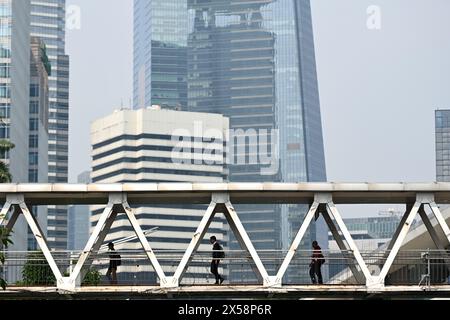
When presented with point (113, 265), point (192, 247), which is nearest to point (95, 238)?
point (113, 265)

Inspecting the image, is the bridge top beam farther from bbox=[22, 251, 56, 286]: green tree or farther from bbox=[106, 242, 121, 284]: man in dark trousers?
bbox=[22, 251, 56, 286]: green tree

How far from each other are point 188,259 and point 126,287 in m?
2.53

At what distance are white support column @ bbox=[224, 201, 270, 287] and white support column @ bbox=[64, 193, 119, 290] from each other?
4.29 m

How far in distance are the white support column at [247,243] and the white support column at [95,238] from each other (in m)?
4.29

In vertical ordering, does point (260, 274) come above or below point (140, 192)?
below

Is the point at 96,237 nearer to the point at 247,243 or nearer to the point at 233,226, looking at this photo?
the point at 233,226

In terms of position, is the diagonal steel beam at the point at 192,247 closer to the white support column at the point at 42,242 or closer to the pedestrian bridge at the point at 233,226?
the pedestrian bridge at the point at 233,226

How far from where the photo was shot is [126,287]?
133 feet

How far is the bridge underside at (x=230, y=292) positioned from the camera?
39969 mm

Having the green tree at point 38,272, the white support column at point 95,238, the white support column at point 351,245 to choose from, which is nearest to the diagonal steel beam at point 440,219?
the white support column at point 351,245

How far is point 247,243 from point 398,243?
5768 millimetres
